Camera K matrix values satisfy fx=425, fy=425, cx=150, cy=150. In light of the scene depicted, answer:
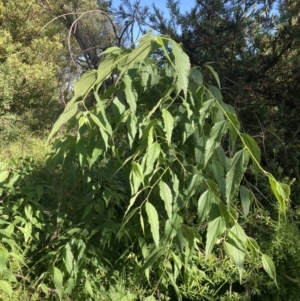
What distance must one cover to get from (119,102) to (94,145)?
185 mm

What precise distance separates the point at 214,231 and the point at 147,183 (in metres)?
0.29

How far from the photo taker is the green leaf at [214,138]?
4.27ft

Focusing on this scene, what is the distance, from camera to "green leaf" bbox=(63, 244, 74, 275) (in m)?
1.68

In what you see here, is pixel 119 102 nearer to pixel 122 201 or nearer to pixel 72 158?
pixel 72 158

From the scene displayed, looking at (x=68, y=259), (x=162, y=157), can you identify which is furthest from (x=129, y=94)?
(x=68, y=259)

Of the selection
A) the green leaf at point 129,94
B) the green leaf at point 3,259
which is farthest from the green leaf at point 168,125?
the green leaf at point 3,259

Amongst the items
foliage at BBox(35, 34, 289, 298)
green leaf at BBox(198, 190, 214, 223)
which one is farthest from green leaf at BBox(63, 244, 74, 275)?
green leaf at BBox(198, 190, 214, 223)

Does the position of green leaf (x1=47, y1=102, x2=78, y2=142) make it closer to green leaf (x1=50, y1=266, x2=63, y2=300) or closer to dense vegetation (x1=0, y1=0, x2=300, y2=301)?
dense vegetation (x1=0, y1=0, x2=300, y2=301)

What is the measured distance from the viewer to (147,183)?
4.78 ft

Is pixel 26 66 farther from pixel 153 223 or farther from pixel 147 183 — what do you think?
pixel 153 223

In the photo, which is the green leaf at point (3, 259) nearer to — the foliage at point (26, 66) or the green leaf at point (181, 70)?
the green leaf at point (181, 70)

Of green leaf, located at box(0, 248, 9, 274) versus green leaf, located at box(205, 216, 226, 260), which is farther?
green leaf, located at box(0, 248, 9, 274)

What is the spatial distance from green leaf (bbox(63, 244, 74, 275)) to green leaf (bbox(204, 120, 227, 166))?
0.75 m

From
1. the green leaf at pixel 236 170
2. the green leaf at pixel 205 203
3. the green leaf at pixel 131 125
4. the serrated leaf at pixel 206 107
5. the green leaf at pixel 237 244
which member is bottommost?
the green leaf at pixel 237 244
